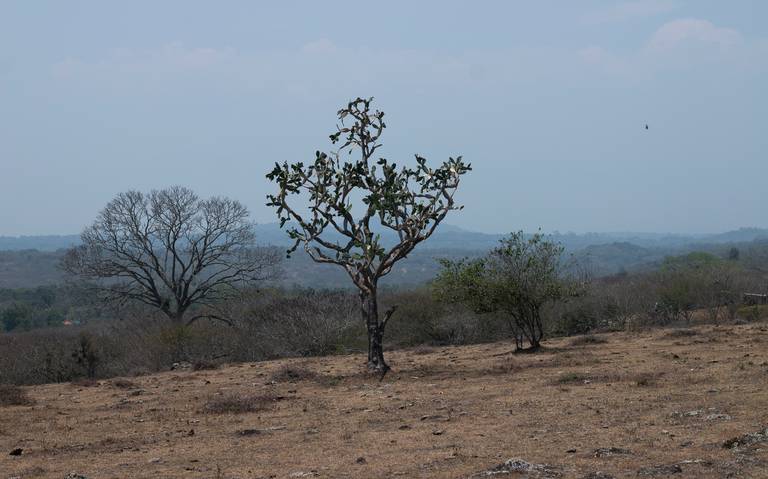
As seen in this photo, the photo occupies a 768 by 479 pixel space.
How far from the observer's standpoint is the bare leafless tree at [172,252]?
36.3 meters

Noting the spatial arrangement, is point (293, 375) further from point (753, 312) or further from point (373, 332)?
point (753, 312)

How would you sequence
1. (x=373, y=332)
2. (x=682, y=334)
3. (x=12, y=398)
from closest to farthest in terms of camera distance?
(x=12, y=398), (x=373, y=332), (x=682, y=334)

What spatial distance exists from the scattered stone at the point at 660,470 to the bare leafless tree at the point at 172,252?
95.6 feet

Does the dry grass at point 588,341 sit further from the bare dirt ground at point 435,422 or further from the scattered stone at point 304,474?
the scattered stone at point 304,474

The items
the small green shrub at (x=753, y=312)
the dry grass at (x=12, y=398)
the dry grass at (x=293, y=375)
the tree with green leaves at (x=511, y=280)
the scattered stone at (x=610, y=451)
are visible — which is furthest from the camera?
the small green shrub at (x=753, y=312)

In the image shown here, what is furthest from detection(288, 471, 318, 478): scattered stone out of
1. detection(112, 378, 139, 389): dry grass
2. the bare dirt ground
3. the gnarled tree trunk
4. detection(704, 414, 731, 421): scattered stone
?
detection(112, 378, 139, 389): dry grass

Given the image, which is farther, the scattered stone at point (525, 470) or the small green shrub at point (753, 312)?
the small green shrub at point (753, 312)

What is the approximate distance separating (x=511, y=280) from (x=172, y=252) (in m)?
20.8

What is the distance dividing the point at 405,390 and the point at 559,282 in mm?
8147

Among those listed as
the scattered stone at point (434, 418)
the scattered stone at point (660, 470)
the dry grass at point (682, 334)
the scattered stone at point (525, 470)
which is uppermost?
the scattered stone at point (525, 470)

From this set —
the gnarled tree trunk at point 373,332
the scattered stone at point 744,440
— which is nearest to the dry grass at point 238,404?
the gnarled tree trunk at point 373,332

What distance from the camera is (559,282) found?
73.5ft

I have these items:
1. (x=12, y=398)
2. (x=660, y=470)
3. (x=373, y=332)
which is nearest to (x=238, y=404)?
(x=373, y=332)

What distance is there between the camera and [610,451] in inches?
348
